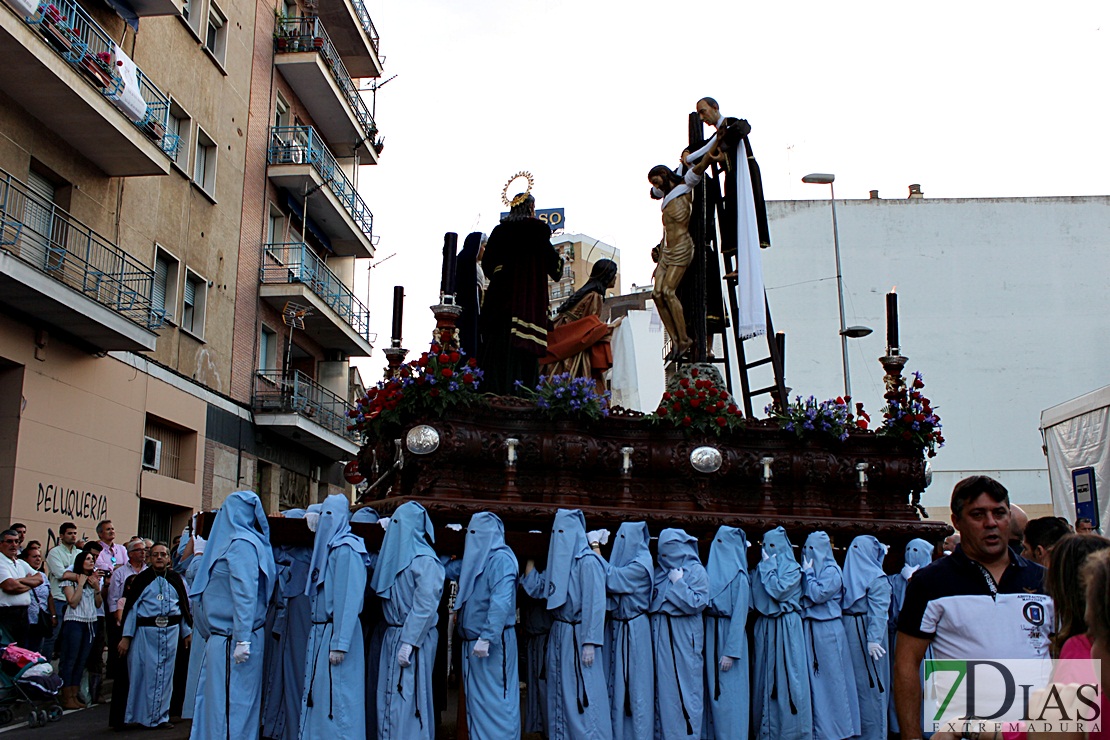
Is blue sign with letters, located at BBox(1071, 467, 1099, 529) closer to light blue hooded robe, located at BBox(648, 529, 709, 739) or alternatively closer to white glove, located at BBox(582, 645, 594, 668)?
light blue hooded robe, located at BBox(648, 529, 709, 739)

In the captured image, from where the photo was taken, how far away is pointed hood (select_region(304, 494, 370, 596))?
748 centimetres

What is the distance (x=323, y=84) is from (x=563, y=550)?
20.3m

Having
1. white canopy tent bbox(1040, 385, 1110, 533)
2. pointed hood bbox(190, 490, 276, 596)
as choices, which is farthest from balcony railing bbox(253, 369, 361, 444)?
pointed hood bbox(190, 490, 276, 596)

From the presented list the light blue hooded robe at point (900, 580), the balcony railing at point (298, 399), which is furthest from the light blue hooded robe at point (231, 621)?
the balcony railing at point (298, 399)

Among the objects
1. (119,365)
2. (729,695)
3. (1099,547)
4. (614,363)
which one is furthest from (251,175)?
(1099,547)

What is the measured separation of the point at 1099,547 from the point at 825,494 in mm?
6053

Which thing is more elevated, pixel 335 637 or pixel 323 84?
pixel 323 84

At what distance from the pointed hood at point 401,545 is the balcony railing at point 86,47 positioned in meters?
9.91

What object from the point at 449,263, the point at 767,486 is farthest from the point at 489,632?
the point at 449,263

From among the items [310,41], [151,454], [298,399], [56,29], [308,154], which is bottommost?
[151,454]

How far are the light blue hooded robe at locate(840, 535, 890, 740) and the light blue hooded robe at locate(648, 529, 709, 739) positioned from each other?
53.7 inches

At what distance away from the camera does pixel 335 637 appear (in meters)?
7.21

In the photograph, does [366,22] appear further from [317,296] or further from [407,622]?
[407,622]

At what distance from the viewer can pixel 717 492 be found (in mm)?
9500
